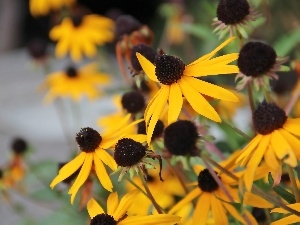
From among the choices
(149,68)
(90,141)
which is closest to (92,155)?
(90,141)

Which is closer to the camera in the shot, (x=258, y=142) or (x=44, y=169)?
Answer: (x=258, y=142)

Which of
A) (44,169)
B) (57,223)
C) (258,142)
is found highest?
(44,169)

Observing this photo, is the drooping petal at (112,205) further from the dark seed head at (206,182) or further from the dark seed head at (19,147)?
the dark seed head at (19,147)

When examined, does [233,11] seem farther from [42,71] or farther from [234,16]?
[42,71]

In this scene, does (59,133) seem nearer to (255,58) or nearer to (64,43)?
(64,43)

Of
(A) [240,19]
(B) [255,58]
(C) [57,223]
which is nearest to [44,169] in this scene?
(C) [57,223]

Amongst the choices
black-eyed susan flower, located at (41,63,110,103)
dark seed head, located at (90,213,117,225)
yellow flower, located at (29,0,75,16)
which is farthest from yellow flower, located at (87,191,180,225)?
yellow flower, located at (29,0,75,16)
